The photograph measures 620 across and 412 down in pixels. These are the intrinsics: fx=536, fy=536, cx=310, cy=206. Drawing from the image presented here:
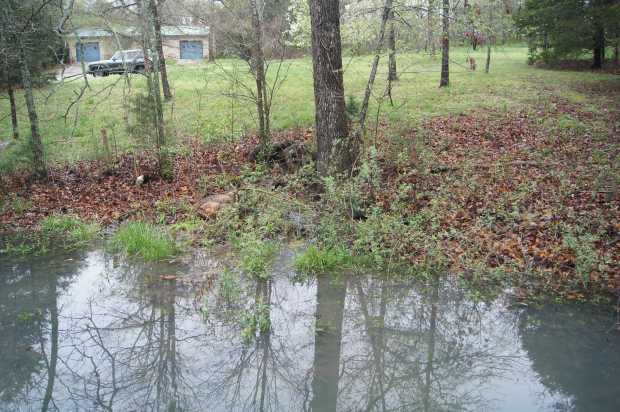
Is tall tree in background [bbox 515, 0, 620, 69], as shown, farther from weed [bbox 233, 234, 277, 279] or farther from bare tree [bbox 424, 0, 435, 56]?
weed [bbox 233, 234, 277, 279]

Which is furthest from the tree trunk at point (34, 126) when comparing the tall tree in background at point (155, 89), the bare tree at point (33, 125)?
the tall tree in background at point (155, 89)

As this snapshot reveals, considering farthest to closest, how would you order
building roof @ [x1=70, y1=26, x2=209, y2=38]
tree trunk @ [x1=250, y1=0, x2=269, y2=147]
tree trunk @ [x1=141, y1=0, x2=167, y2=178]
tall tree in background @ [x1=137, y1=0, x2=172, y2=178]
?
tree trunk @ [x1=250, y1=0, x2=269, y2=147] → tree trunk @ [x1=141, y1=0, x2=167, y2=178] → building roof @ [x1=70, y1=26, x2=209, y2=38] → tall tree in background @ [x1=137, y1=0, x2=172, y2=178]

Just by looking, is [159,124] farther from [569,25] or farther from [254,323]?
[569,25]

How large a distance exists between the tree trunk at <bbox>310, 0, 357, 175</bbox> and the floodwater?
11.2ft

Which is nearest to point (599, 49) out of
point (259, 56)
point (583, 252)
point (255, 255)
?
point (259, 56)

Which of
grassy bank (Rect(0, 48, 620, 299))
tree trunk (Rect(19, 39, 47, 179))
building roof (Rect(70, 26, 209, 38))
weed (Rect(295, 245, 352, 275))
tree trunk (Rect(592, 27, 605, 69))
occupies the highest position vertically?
building roof (Rect(70, 26, 209, 38))

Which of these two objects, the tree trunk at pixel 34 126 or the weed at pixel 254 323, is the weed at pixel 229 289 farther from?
the tree trunk at pixel 34 126

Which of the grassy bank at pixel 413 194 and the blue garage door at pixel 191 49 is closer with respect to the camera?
the grassy bank at pixel 413 194

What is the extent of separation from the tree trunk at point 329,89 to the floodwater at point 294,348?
3406mm

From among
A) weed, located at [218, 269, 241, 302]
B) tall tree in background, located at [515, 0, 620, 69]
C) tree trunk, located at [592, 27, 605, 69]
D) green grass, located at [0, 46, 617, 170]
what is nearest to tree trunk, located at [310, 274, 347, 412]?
weed, located at [218, 269, 241, 302]

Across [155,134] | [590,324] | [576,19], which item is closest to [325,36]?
[155,134]

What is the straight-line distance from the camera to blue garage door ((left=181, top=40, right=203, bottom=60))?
1473 inches

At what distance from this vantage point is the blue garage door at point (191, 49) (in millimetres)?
37406

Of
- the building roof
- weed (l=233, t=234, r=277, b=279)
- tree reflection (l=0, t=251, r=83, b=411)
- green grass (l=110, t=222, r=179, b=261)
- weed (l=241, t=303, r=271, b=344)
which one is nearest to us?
tree reflection (l=0, t=251, r=83, b=411)
